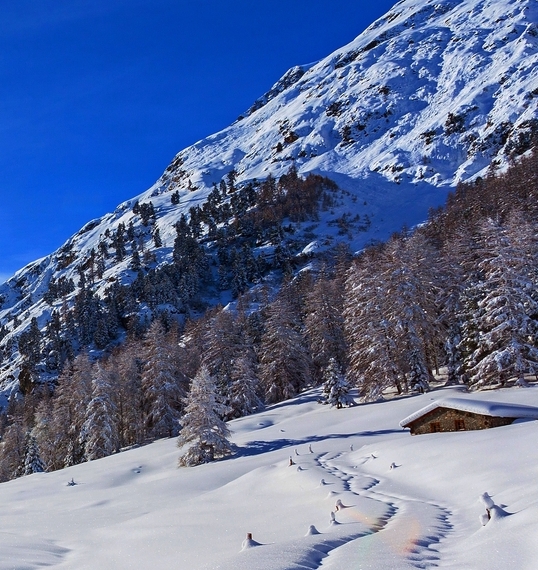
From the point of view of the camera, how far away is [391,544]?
826 cm

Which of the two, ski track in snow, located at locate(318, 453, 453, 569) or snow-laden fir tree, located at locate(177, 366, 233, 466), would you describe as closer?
ski track in snow, located at locate(318, 453, 453, 569)

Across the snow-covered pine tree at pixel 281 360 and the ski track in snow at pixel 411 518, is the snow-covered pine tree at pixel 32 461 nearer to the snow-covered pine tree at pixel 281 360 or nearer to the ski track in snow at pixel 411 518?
the snow-covered pine tree at pixel 281 360

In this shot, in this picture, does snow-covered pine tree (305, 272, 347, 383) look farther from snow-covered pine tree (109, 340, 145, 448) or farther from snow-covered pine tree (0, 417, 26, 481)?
snow-covered pine tree (0, 417, 26, 481)

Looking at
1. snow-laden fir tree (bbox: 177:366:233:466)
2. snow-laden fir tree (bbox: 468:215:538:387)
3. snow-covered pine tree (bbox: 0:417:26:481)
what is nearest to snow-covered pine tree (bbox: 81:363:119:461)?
snow-laden fir tree (bbox: 177:366:233:466)

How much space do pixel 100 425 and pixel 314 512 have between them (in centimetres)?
3760

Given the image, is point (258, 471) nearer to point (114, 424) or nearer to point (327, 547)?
point (327, 547)

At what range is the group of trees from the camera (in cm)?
3419

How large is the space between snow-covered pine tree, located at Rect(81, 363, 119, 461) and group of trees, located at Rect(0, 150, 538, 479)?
0.33 ft

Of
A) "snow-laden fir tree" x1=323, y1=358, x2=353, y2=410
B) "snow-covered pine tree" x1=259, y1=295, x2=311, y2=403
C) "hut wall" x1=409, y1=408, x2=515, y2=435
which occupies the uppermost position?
"snow-covered pine tree" x1=259, y1=295, x2=311, y2=403

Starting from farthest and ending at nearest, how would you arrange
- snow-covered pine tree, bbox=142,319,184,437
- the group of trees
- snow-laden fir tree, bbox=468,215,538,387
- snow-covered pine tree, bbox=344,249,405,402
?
1. snow-covered pine tree, bbox=142,319,184,437
2. snow-covered pine tree, bbox=344,249,405,402
3. the group of trees
4. snow-laden fir tree, bbox=468,215,538,387

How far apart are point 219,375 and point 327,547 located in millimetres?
45578

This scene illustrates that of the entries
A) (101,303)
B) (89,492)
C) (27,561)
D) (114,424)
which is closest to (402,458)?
(27,561)

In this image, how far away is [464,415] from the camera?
77.5 feet

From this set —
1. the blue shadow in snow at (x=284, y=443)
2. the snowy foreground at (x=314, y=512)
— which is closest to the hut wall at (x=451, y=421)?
the snowy foreground at (x=314, y=512)
